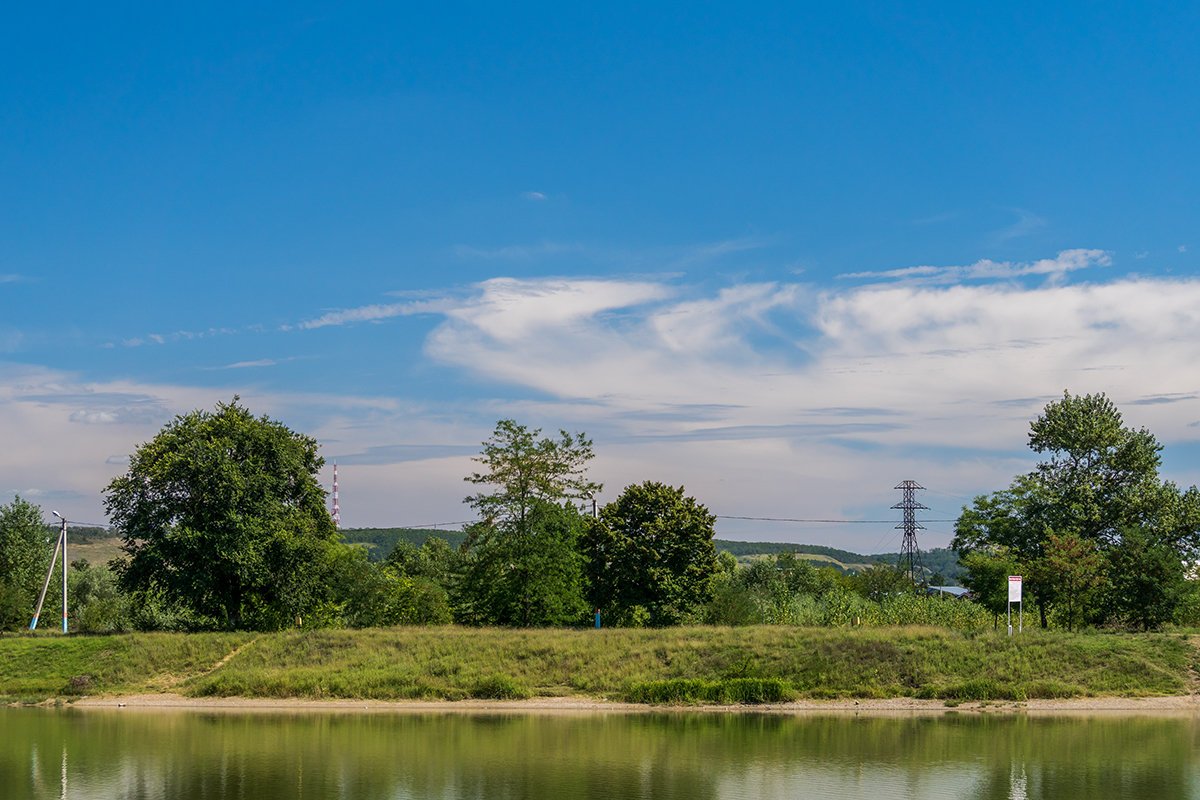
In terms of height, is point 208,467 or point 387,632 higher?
point 208,467

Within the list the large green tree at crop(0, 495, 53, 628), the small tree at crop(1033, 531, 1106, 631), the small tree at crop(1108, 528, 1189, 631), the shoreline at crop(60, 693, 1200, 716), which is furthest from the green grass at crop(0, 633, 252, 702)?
the small tree at crop(1108, 528, 1189, 631)

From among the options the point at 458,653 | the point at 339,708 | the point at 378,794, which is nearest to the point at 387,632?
the point at 458,653

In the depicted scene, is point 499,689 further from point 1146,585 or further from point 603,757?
point 1146,585

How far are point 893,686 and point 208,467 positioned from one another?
34.5 m

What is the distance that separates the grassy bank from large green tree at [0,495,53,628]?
31145mm

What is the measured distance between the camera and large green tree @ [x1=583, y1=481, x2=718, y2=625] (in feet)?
177

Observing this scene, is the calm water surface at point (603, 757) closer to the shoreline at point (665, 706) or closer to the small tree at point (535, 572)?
the shoreline at point (665, 706)

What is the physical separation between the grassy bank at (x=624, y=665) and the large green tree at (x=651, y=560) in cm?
926

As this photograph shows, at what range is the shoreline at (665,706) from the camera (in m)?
34.5

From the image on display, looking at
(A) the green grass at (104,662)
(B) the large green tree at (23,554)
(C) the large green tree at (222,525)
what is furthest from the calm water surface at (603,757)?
(B) the large green tree at (23,554)

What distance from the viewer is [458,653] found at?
42.1 metres

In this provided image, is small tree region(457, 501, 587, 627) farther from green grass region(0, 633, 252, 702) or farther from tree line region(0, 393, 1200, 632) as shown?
green grass region(0, 633, 252, 702)

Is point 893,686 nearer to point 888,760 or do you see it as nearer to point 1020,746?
point 1020,746

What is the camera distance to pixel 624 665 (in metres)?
39.8
